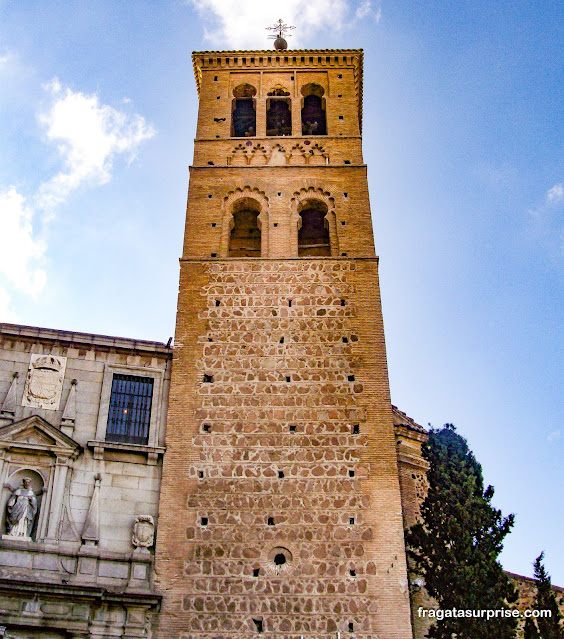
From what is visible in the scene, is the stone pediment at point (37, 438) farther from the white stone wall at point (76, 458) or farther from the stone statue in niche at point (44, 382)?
the stone statue in niche at point (44, 382)

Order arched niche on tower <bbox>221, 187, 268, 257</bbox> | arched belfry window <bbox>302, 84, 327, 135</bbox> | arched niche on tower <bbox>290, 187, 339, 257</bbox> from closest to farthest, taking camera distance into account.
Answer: arched niche on tower <bbox>290, 187, 339, 257</bbox>, arched niche on tower <bbox>221, 187, 268, 257</bbox>, arched belfry window <bbox>302, 84, 327, 135</bbox>

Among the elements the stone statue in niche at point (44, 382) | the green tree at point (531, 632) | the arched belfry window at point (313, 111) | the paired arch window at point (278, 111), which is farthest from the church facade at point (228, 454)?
the paired arch window at point (278, 111)

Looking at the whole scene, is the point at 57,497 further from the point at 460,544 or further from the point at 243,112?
the point at 243,112

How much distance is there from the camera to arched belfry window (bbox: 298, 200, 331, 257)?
68.1 ft

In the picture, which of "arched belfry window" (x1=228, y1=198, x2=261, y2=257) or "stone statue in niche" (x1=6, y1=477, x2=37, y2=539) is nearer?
"stone statue in niche" (x1=6, y1=477, x2=37, y2=539)

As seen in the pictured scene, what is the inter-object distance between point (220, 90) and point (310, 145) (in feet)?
12.6

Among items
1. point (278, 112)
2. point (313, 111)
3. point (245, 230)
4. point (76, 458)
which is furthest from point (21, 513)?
point (313, 111)

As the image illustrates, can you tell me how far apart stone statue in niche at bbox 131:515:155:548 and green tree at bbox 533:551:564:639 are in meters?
7.61

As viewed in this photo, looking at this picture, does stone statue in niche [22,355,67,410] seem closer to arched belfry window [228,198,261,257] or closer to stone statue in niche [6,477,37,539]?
stone statue in niche [6,477,37,539]

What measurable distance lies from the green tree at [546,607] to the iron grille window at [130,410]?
28.2 feet

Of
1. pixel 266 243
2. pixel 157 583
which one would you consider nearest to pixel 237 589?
pixel 157 583

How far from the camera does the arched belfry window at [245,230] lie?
68.5ft

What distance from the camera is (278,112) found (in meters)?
24.3

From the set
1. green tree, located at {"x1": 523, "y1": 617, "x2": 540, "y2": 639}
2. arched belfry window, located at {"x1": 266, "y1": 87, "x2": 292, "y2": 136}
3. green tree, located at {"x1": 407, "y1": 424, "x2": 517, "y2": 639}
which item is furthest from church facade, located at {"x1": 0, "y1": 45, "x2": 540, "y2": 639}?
arched belfry window, located at {"x1": 266, "y1": 87, "x2": 292, "y2": 136}
